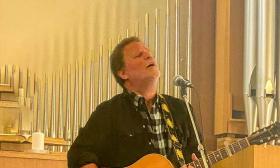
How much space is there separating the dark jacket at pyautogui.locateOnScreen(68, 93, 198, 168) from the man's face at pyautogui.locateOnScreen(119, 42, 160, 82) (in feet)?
0.55

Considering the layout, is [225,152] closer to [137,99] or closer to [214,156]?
[214,156]

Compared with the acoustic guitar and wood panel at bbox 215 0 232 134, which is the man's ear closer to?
the acoustic guitar

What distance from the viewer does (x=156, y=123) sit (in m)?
3.25

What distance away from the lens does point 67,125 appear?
4.43 metres

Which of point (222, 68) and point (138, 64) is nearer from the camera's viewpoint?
point (138, 64)

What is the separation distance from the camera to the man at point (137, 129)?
10.4ft

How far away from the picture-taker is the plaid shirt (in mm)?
3213

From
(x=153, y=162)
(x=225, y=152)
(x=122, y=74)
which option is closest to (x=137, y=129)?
(x=153, y=162)

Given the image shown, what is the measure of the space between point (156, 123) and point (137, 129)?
0.31ft

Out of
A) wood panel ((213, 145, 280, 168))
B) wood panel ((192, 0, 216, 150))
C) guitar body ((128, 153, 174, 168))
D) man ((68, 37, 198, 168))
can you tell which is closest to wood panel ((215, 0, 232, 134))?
wood panel ((192, 0, 216, 150))

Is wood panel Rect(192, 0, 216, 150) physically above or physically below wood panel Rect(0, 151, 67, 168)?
above

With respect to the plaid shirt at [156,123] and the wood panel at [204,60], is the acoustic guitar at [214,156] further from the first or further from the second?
the wood panel at [204,60]

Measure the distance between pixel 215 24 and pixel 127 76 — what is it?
1301 mm

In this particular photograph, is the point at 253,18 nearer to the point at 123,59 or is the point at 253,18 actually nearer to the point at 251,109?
the point at 251,109
